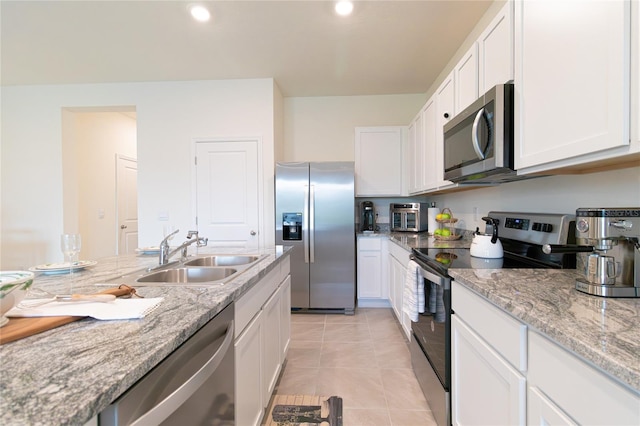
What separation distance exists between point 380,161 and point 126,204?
4322 mm

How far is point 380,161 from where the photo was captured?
3.54 meters

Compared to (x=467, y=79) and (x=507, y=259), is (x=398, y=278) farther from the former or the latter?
(x=467, y=79)

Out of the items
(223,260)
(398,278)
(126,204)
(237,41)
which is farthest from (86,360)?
(126,204)

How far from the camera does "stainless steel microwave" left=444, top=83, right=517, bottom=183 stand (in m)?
1.34

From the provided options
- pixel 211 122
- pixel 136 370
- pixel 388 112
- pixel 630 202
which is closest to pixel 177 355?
pixel 136 370

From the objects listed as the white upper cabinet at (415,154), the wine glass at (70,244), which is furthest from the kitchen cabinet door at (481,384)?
the white upper cabinet at (415,154)

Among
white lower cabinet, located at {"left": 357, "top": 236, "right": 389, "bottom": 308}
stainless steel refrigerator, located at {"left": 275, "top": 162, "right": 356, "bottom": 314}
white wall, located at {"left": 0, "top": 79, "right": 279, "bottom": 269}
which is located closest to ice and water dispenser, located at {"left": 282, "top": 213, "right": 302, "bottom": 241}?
stainless steel refrigerator, located at {"left": 275, "top": 162, "right": 356, "bottom": 314}

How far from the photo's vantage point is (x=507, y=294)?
932 mm

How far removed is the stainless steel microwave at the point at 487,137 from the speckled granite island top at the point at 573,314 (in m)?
0.57

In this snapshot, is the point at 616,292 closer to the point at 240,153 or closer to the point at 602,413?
the point at 602,413

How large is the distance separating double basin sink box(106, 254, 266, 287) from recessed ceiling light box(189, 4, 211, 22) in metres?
1.94

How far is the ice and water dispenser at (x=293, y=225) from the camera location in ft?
10.3

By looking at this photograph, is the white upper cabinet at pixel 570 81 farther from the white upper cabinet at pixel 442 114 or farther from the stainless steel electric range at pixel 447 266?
the white upper cabinet at pixel 442 114

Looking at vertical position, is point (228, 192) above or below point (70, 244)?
above
